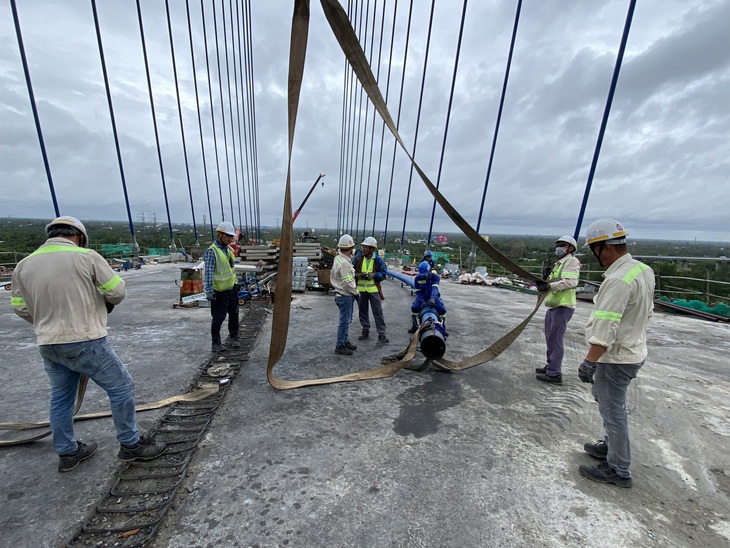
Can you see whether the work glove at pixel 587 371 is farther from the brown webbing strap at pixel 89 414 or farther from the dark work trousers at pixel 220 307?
the dark work trousers at pixel 220 307

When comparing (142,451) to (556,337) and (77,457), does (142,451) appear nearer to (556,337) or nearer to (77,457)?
(77,457)

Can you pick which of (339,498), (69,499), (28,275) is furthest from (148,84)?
(339,498)

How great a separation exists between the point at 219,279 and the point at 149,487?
2.91 metres

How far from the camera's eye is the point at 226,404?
3.40 m

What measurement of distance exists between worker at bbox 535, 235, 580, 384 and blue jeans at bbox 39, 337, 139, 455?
3965mm

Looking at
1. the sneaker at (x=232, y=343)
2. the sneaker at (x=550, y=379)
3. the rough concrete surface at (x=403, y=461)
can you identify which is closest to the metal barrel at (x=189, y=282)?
the rough concrete surface at (x=403, y=461)

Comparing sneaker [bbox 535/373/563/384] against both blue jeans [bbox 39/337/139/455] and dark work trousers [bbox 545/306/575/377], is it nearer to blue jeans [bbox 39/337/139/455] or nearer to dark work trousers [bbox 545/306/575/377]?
dark work trousers [bbox 545/306/575/377]

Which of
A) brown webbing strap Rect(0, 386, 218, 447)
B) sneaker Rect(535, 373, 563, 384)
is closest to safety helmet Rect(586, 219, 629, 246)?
sneaker Rect(535, 373, 563, 384)

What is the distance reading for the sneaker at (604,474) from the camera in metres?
2.39

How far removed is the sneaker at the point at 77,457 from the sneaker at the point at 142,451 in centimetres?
20

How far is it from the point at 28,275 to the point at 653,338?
27.0 ft

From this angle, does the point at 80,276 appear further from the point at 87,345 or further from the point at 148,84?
the point at 148,84

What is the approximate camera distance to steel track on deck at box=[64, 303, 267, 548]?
1.93 meters

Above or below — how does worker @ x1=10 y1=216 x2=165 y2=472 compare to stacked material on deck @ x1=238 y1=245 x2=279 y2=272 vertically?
above
